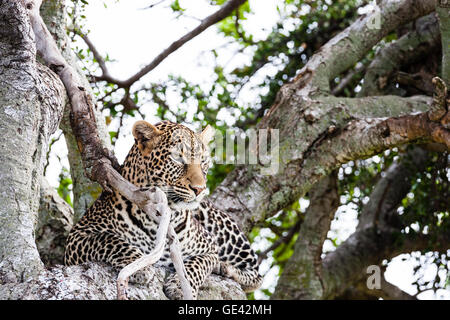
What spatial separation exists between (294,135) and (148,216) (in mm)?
2138

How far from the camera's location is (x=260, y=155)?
7148 millimetres

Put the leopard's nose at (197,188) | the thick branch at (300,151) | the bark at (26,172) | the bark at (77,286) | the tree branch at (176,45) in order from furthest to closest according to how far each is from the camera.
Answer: the tree branch at (176,45)
the thick branch at (300,151)
the leopard's nose at (197,188)
the bark at (26,172)
the bark at (77,286)

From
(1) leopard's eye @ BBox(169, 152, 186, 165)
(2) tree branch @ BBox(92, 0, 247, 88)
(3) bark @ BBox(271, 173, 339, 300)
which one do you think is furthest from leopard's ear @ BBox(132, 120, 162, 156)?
(3) bark @ BBox(271, 173, 339, 300)

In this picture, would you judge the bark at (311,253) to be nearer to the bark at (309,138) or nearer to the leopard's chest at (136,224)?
the bark at (309,138)

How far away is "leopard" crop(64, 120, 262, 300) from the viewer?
17.7ft

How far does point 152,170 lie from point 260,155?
1864 mm

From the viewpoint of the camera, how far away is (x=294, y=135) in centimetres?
714

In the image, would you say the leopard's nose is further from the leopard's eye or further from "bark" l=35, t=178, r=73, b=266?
"bark" l=35, t=178, r=73, b=266

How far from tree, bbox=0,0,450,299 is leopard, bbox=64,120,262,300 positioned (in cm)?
35

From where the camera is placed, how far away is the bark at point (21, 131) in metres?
4.23

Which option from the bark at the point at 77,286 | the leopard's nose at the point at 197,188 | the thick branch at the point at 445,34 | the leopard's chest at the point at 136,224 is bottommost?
the bark at the point at 77,286

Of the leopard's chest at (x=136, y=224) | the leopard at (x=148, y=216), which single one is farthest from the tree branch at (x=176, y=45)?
the leopard's chest at (x=136, y=224)
